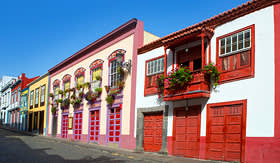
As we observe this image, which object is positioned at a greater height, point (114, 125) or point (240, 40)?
point (240, 40)

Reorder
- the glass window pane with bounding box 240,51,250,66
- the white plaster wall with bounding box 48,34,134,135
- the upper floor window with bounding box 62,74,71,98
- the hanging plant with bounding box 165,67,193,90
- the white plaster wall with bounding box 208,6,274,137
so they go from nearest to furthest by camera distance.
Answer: the white plaster wall with bounding box 208,6,274,137 < the glass window pane with bounding box 240,51,250,66 < the hanging plant with bounding box 165,67,193,90 < the white plaster wall with bounding box 48,34,134,135 < the upper floor window with bounding box 62,74,71,98

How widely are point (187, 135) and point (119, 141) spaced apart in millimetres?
5285

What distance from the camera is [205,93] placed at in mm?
11039

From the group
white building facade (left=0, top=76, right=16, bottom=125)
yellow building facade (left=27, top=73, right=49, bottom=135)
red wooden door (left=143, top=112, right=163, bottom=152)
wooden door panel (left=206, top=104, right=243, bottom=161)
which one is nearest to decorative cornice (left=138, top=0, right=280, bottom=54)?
wooden door panel (left=206, top=104, right=243, bottom=161)

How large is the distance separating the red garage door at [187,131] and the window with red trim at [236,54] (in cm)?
194

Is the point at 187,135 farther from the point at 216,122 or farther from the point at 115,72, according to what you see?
the point at 115,72

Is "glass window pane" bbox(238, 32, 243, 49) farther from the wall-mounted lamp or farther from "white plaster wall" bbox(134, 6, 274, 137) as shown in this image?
the wall-mounted lamp

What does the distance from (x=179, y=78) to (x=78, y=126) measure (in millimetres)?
11572

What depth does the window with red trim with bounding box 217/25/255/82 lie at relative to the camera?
32.7 ft

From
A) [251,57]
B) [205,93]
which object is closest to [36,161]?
[205,93]

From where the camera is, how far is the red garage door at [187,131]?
452 inches

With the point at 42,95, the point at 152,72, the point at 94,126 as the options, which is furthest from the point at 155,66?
the point at 42,95

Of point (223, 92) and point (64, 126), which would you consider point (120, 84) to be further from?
point (64, 126)

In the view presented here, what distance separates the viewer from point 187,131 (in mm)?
11945
